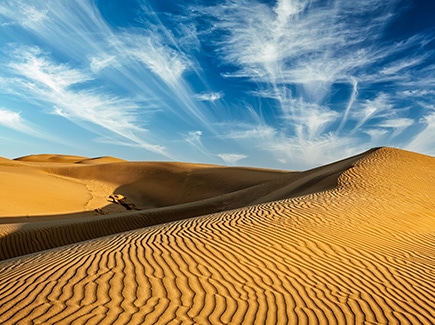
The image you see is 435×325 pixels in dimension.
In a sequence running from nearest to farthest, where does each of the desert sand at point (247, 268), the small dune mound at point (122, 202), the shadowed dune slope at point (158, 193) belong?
the desert sand at point (247, 268) → the shadowed dune slope at point (158, 193) → the small dune mound at point (122, 202)

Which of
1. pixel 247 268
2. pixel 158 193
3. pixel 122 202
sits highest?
pixel 158 193

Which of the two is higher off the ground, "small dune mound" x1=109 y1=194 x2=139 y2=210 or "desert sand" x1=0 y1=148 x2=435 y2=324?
"small dune mound" x1=109 y1=194 x2=139 y2=210

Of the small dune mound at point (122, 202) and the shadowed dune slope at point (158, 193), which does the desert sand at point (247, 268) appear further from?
→ the small dune mound at point (122, 202)

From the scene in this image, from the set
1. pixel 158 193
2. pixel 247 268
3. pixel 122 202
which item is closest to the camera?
pixel 247 268

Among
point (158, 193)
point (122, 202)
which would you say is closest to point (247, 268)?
point (122, 202)

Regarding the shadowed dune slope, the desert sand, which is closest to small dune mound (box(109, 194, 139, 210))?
the shadowed dune slope

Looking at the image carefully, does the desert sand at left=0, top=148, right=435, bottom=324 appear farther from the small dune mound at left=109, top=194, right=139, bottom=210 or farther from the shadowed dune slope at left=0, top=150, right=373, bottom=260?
the small dune mound at left=109, top=194, right=139, bottom=210

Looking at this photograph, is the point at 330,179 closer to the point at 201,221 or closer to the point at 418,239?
the point at 418,239

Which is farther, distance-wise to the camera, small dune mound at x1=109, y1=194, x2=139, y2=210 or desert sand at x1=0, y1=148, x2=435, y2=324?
small dune mound at x1=109, y1=194, x2=139, y2=210

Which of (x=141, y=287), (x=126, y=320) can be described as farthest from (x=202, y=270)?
(x=126, y=320)

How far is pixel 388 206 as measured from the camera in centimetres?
1207

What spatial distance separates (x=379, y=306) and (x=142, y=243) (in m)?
4.43

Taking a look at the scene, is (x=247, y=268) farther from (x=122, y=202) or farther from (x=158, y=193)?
(x=158, y=193)

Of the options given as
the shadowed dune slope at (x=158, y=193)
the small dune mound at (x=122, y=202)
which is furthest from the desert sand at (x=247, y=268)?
the small dune mound at (x=122, y=202)
